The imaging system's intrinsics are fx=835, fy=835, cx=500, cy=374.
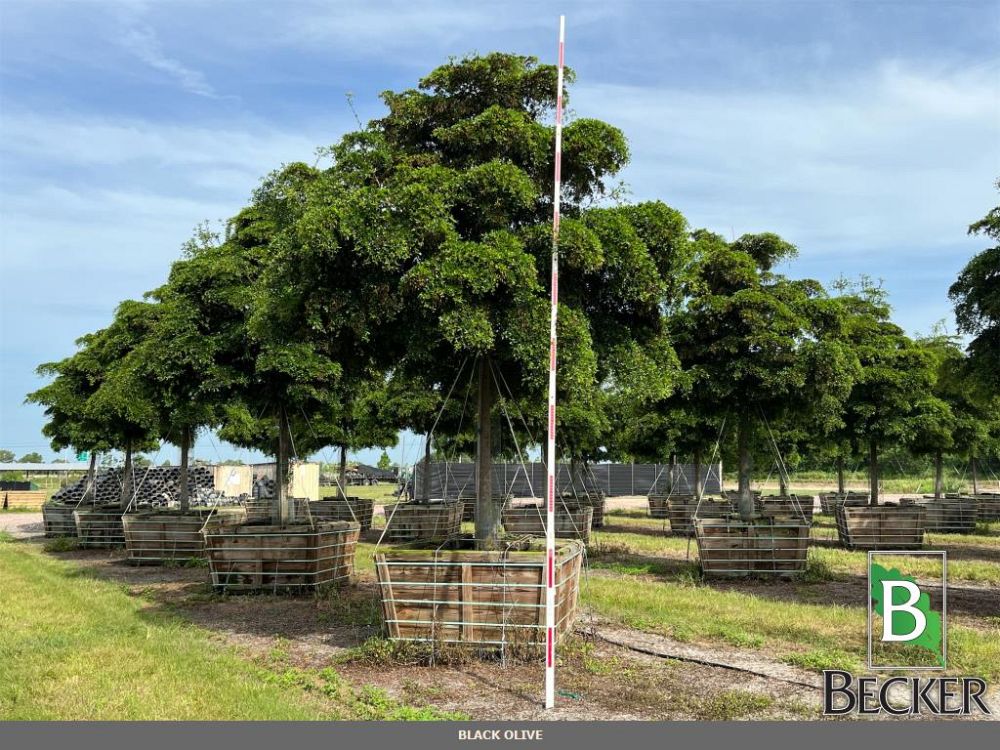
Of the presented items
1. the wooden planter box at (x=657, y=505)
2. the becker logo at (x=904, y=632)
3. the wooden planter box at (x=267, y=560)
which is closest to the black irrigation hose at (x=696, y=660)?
the becker logo at (x=904, y=632)

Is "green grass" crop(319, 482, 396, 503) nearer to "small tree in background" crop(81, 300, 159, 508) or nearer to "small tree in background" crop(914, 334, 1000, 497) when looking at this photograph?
"small tree in background" crop(81, 300, 159, 508)

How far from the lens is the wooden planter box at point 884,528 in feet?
60.3

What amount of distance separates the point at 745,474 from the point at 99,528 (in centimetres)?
1537

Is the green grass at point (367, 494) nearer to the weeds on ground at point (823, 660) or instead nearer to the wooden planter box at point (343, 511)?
the wooden planter box at point (343, 511)

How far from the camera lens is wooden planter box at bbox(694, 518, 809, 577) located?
553 inches

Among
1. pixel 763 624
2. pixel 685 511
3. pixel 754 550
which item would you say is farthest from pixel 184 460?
pixel 685 511

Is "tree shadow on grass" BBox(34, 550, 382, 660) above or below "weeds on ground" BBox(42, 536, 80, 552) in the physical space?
above

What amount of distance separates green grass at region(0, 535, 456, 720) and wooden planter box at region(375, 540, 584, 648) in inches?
39.5

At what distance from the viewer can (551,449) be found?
6512mm

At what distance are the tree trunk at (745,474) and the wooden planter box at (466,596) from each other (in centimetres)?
781

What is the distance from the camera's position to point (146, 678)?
7371 millimetres

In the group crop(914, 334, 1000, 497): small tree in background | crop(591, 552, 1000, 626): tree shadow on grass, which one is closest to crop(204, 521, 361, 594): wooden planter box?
crop(591, 552, 1000, 626): tree shadow on grass

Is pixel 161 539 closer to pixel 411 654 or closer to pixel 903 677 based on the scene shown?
pixel 411 654
